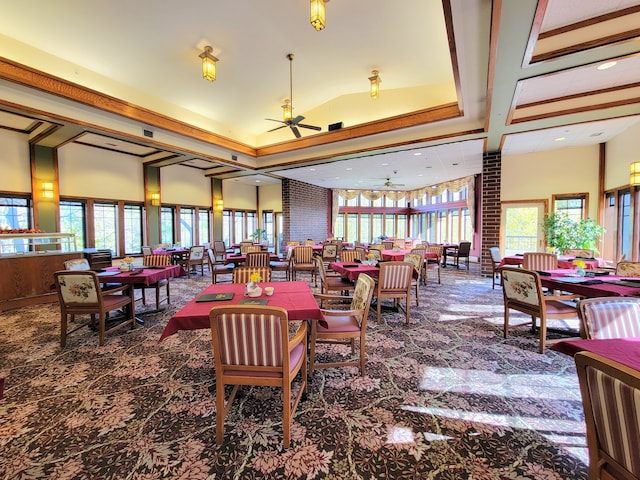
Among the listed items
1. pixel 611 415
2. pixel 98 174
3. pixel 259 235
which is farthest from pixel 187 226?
pixel 611 415

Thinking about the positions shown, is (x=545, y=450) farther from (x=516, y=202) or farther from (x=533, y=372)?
(x=516, y=202)

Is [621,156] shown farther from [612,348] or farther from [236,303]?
[236,303]

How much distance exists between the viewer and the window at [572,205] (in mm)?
6766

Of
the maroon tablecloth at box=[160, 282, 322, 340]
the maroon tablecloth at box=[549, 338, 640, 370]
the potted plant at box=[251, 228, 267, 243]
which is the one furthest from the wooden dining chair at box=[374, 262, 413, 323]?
the potted plant at box=[251, 228, 267, 243]

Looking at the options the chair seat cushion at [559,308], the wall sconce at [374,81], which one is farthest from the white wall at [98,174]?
the chair seat cushion at [559,308]

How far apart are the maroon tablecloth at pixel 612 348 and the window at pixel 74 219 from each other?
30.2ft

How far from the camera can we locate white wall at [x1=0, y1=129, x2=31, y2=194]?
5.86 m

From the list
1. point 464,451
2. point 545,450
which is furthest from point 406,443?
point 545,450

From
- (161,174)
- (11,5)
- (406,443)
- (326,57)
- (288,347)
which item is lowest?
(406,443)

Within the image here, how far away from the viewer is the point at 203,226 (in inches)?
412

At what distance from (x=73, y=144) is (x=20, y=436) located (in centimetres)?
750

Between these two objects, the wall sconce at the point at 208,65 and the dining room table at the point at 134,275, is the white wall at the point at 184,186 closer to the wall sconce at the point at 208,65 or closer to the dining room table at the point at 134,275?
the wall sconce at the point at 208,65

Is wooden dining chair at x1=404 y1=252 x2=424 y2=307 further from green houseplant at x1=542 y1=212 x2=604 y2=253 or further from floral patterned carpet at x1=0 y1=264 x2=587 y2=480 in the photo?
green houseplant at x1=542 y1=212 x2=604 y2=253

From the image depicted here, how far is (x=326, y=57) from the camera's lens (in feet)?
16.5
